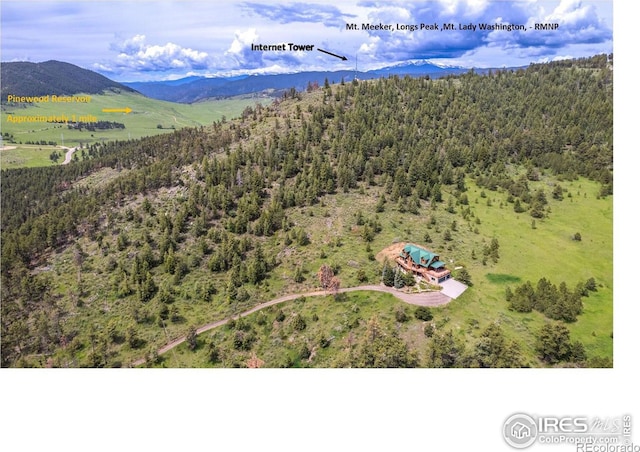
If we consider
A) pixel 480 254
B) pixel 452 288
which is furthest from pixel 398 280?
pixel 480 254

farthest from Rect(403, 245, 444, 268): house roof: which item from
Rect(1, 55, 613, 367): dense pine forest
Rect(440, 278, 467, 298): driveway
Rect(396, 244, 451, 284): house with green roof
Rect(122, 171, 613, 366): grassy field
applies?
Rect(122, 171, 613, 366): grassy field

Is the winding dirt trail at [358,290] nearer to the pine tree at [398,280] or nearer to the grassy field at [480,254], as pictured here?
the pine tree at [398,280]

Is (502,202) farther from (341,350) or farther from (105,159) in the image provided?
(105,159)

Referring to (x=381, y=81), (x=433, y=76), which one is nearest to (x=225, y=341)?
(x=381, y=81)

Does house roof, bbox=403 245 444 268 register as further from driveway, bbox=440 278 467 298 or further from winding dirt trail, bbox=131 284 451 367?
winding dirt trail, bbox=131 284 451 367

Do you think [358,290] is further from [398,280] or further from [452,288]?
[452,288]

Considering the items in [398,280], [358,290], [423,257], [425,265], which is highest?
[423,257]
